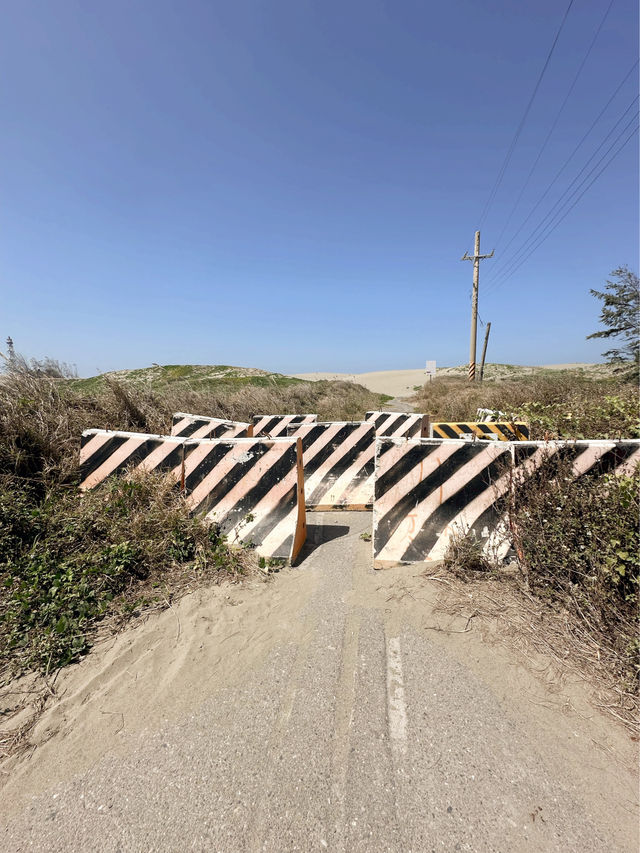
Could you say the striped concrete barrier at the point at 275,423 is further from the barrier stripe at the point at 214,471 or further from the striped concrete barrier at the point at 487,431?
the barrier stripe at the point at 214,471

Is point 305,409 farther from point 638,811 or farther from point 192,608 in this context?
point 638,811

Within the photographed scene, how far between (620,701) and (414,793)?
1317 mm

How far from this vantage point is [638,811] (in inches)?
58.0

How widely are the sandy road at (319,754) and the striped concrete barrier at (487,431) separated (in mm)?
4331

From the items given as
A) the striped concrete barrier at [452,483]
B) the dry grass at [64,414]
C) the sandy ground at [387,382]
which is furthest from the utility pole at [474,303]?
the striped concrete barrier at [452,483]

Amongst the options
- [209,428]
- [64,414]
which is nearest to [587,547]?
[209,428]

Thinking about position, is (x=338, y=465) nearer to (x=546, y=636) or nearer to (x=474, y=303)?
(x=546, y=636)

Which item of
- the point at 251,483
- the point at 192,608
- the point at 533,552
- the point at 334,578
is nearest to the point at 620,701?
the point at 533,552

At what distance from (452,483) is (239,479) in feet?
7.83

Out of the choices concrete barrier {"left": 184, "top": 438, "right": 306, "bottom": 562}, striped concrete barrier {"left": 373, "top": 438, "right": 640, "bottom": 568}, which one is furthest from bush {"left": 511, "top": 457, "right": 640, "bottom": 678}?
concrete barrier {"left": 184, "top": 438, "right": 306, "bottom": 562}

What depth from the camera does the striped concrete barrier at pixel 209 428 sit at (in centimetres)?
580

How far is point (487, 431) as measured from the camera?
6.28 m

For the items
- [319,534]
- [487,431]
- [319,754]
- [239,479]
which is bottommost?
[319,754]

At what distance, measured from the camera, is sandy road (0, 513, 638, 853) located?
1.45 meters
